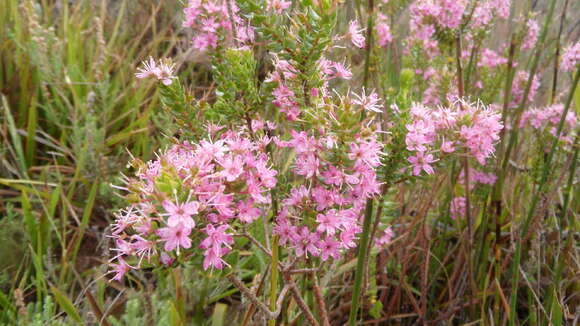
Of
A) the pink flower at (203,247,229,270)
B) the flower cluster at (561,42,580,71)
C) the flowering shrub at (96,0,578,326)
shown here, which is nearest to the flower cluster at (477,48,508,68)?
the flower cluster at (561,42,580,71)

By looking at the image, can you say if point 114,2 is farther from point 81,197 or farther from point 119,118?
point 81,197

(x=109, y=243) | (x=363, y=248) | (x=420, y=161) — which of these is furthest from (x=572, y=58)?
(x=109, y=243)

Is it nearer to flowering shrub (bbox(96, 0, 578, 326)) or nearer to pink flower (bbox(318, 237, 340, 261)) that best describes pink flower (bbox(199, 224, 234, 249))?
flowering shrub (bbox(96, 0, 578, 326))

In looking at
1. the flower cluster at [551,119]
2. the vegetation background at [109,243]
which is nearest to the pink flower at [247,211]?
the vegetation background at [109,243]

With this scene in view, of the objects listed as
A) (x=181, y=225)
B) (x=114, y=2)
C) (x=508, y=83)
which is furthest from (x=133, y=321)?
(x=114, y=2)

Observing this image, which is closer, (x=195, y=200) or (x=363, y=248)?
(x=195, y=200)

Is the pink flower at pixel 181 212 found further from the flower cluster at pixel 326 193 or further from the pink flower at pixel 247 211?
the flower cluster at pixel 326 193

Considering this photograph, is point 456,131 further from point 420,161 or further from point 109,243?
point 109,243
